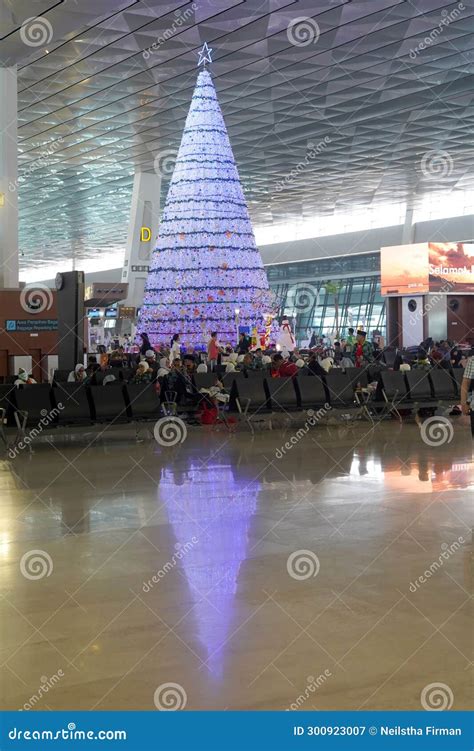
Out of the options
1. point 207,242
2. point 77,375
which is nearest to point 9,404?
point 77,375

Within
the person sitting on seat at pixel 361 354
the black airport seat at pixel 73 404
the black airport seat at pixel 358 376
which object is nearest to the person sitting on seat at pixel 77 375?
the black airport seat at pixel 73 404

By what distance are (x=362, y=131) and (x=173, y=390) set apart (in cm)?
1887

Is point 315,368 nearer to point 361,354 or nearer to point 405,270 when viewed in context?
point 361,354

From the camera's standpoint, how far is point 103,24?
68.5 ft

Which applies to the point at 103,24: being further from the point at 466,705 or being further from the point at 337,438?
the point at 466,705

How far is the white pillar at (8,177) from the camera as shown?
856 inches

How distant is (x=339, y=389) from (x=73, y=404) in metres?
5.15

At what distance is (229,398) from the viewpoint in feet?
52.6

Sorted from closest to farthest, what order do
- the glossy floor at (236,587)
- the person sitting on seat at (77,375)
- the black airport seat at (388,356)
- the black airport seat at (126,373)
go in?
the glossy floor at (236,587) < the person sitting on seat at (77,375) < the black airport seat at (126,373) < the black airport seat at (388,356)

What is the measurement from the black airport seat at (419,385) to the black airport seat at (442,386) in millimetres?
94

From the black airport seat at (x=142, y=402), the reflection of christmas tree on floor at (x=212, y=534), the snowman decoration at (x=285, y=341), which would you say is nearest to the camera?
the reflection of christmas tree on floor at (x=212, y=534)

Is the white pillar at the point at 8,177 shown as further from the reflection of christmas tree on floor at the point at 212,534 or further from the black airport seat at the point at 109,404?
the reflection of christmas tree on floor at the point at 212,534

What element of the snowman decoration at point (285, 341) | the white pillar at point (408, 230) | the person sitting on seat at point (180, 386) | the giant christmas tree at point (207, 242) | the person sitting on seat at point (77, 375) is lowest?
the person sitting on seat at point (180, 386)

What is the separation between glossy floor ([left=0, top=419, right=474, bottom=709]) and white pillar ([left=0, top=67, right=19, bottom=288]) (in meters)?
12.0
